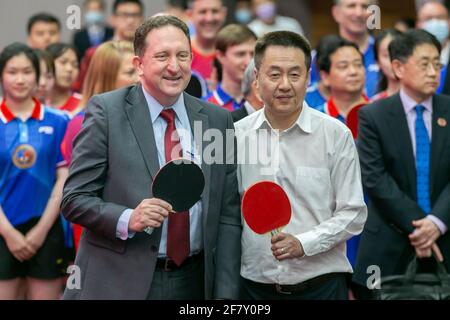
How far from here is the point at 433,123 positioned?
605 cm

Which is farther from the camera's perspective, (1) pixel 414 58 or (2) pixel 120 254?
(1) pixel 414 58

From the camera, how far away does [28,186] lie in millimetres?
6539

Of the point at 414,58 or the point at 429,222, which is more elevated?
the point at 414,58

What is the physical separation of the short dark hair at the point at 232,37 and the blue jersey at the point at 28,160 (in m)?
1.43

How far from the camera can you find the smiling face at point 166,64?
447 centimetres

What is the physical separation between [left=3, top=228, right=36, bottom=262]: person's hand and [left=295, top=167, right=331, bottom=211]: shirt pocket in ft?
8.08

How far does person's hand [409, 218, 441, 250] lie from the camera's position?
5887 millimetres

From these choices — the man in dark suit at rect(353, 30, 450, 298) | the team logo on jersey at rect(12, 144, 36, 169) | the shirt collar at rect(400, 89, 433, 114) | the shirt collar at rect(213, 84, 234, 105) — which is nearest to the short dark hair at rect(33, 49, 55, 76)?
the team logo on jersey at rect(12, 144, 36, 169)

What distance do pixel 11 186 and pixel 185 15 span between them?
199 inches
